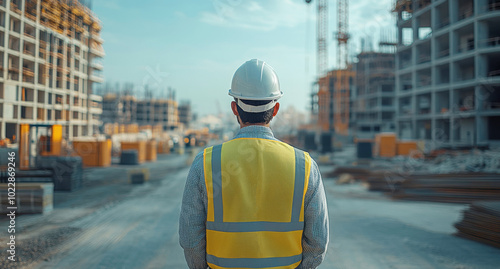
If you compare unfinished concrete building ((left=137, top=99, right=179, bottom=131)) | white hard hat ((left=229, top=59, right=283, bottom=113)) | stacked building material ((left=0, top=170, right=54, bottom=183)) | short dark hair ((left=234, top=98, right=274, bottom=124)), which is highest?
unfinished concrete building ((left=137, top=99, right=179, bottom=131))

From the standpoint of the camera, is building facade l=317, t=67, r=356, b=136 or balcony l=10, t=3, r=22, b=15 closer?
balcony l=10, t=3, r=22, b=15

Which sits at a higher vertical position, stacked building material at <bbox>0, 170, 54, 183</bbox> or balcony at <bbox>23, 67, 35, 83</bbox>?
balcony at <bbox>23, 67, 35, 83</bbox>

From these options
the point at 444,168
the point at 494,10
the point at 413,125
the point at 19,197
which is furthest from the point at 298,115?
the point at 19,197

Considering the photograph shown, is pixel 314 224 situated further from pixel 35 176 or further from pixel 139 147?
pixel 139 147

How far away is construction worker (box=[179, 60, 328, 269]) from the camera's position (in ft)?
4.62

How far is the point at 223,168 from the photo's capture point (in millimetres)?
1418

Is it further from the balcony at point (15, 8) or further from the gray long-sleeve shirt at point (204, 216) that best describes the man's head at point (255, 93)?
the balcony at point (15, 8)

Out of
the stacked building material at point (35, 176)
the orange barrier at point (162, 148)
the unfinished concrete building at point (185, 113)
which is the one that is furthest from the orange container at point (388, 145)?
the unfinished concrete building at point (185, 113)

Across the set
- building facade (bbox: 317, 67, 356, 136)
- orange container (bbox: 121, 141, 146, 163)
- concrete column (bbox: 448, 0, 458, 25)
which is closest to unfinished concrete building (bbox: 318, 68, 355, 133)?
building facade (bbox: 317, 67, 356, 136)

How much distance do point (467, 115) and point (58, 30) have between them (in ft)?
99.6

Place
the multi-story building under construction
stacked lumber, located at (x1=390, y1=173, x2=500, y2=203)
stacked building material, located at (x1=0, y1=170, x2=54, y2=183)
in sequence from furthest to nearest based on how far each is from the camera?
stacked building material, located at (x1=0, y1=170, x2=54, y2=183)
stacked lumber, located at (x1=390, y1=173, x2=500, y2=203)
the multi-story building under construction

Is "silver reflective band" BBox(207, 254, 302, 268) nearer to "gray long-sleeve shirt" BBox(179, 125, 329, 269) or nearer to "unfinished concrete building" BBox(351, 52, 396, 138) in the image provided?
"gray long-sleeve shirt" BBox(179, 125, 329, 269)

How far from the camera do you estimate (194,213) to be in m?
1.47

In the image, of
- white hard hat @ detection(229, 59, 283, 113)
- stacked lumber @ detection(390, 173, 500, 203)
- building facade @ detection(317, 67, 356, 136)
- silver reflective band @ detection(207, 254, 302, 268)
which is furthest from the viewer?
building facade @ detection(317, 67, 356, 136)
